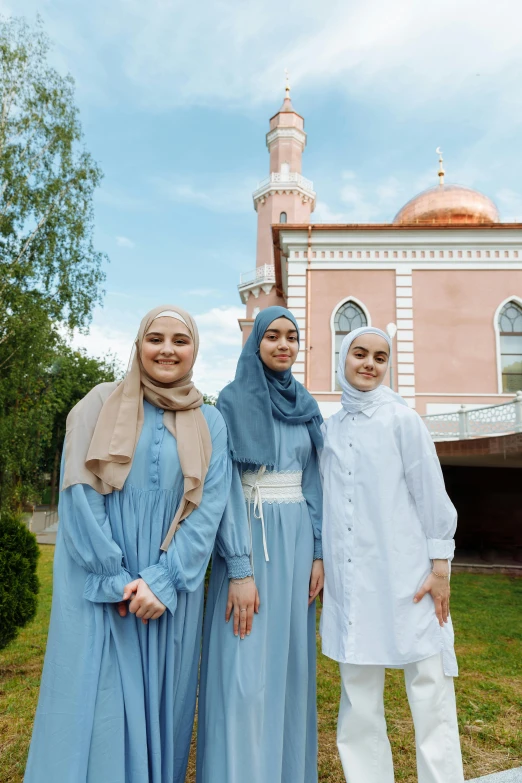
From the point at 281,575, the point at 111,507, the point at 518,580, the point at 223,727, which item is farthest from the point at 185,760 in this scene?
the point at 518,580

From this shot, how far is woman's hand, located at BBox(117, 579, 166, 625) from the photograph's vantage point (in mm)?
1963

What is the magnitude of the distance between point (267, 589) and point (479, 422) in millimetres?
9212

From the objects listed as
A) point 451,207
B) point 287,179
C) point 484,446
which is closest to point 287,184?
point 287,179

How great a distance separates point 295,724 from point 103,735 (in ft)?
2.97

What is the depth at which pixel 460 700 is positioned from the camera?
4.17m

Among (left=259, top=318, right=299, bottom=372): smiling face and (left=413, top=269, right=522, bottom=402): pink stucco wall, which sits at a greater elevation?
(left=413, top=269, right=522, bottom=402): pink stucco wall

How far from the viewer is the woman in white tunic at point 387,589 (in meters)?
2.28

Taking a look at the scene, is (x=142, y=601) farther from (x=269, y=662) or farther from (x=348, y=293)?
(x=348, y=293)

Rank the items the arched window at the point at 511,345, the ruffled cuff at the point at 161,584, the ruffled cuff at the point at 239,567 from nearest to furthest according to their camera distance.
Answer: the ruffled cuff at the point at 161,584
the ruffled cuff at the point at 239,567
the arched window at the point at 511,345

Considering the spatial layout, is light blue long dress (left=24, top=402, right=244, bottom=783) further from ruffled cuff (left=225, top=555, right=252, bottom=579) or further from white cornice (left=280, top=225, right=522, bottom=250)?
white cornice (left=280, top=225, right=522, bottom=250)

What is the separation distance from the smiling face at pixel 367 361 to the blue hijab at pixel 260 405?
0.28 m

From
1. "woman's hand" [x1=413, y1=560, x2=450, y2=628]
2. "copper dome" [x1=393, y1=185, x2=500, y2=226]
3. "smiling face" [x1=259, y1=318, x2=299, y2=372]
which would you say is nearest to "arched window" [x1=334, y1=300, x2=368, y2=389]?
"copper dome" [x1=393, y1=185, x2=500, y2=226]

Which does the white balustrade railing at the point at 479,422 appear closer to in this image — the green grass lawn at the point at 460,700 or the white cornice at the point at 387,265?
the green grass lawn at the point at 460,700

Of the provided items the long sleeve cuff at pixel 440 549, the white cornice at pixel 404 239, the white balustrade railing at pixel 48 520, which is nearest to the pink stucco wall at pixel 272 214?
the white cornice at pixel 404 239
